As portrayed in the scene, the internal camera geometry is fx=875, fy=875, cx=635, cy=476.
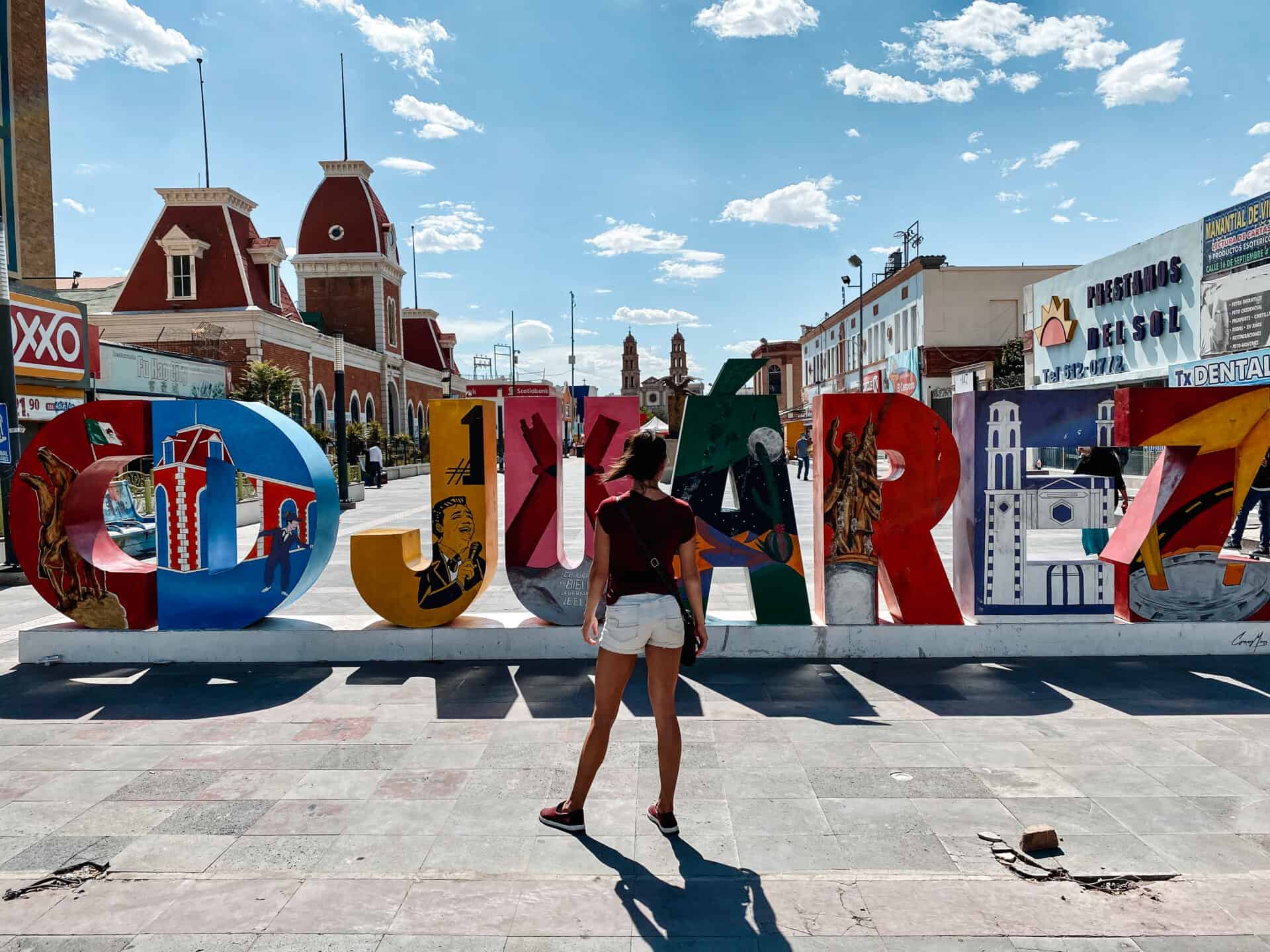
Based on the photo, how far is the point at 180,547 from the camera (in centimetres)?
706

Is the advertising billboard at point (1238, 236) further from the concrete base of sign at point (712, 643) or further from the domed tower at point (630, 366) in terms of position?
the domed tower at point (630, 366)

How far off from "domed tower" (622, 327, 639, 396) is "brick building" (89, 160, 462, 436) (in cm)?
7920

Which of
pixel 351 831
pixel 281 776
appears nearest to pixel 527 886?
pixel 351 831

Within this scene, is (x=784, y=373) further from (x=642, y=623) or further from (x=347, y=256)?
(x=642, y=623)

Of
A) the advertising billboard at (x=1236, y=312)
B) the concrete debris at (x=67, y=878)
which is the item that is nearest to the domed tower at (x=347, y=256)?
the advertising billboard at (x=1236, y=312)

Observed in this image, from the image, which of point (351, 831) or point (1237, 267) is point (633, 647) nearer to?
point (351, 831)

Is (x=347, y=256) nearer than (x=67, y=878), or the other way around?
(x=67, y=878)

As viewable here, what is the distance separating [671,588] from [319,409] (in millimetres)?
36016

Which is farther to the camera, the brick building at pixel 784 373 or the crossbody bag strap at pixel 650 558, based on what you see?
the brick building at pixel 784 373

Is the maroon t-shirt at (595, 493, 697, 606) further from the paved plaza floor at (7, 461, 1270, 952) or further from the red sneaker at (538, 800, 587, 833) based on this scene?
the paved plaza floor at (7, 461, 1270, 952)

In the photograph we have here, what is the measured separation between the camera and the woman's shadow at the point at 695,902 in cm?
316

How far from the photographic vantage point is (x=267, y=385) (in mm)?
27719

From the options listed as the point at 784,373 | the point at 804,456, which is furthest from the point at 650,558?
the point at 784,373

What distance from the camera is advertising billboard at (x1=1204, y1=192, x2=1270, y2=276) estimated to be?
17547 mm
